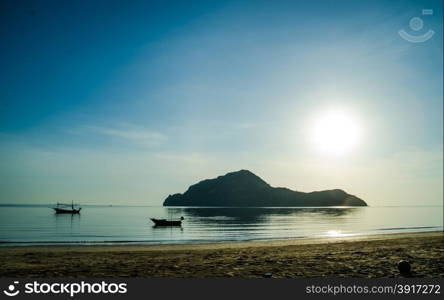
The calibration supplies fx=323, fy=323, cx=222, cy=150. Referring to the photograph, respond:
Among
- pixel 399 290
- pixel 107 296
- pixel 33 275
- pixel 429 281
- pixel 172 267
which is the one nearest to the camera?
pixel 107 296

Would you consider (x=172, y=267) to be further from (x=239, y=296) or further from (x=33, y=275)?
(x=239, y=296)

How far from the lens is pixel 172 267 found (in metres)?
17.1

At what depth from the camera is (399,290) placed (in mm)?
10844

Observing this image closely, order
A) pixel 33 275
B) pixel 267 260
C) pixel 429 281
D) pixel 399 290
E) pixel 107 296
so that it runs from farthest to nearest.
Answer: pixel 267 260 → pixel 33 275 → pixel 429 281 → pixel 399 290 → pixel 107 296

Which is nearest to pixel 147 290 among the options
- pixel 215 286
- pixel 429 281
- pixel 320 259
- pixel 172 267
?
pixel 215 286

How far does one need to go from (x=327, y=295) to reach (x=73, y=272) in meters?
11.9

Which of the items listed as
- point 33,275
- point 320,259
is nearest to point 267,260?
point 320,259

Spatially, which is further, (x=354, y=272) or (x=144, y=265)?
(x=144, y=265)

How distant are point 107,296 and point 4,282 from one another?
425 cm

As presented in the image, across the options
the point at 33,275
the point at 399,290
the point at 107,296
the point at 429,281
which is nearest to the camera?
the point at 107,296

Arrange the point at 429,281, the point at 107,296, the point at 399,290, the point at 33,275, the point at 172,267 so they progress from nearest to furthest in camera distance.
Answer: the point at 107,296 → the point at 399,290 → the point at 429,281 → the point at 33,275 → the point at 172,267

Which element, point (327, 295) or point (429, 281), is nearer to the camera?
point (327, 295)

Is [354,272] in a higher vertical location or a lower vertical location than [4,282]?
lower

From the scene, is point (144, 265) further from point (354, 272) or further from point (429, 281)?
point (429, 281)
